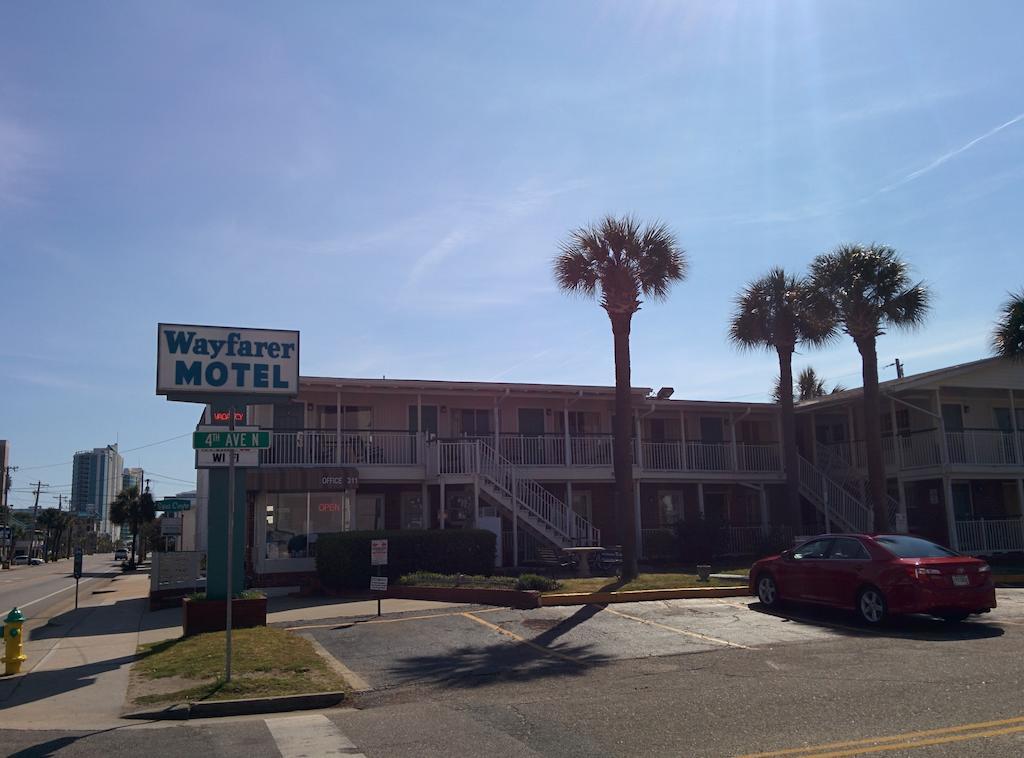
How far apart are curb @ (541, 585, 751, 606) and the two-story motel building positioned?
759cm

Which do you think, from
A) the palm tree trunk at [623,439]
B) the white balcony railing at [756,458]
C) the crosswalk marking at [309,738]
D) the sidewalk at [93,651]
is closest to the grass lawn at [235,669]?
the sidewalk at [93,651]

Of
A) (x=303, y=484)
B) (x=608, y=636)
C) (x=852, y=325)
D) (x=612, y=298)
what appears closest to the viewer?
(x=608, y=636)

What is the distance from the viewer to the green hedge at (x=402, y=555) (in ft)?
69.4

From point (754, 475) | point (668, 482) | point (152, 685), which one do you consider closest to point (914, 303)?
point (754, 475)

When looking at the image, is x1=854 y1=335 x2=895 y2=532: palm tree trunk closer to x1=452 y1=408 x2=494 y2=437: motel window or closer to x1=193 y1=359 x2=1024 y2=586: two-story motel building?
x1=193 y1=359 x2=1024 y2=586: two-story motel building

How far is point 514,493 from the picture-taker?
24.2m

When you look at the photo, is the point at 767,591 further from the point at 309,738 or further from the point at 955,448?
the point at 955,448

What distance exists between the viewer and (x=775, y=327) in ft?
92.4

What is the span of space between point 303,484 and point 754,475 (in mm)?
15166

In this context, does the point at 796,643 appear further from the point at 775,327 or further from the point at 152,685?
the point at 775,327

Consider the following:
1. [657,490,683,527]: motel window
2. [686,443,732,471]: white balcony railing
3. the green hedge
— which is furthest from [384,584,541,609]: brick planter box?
[657,490,683,527]: motel window

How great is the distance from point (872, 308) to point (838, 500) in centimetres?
662

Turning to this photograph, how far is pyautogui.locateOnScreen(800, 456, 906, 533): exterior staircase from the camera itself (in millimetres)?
26875

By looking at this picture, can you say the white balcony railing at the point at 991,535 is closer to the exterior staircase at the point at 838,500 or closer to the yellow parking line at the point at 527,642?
the exterior staircase at the point at 838,500
